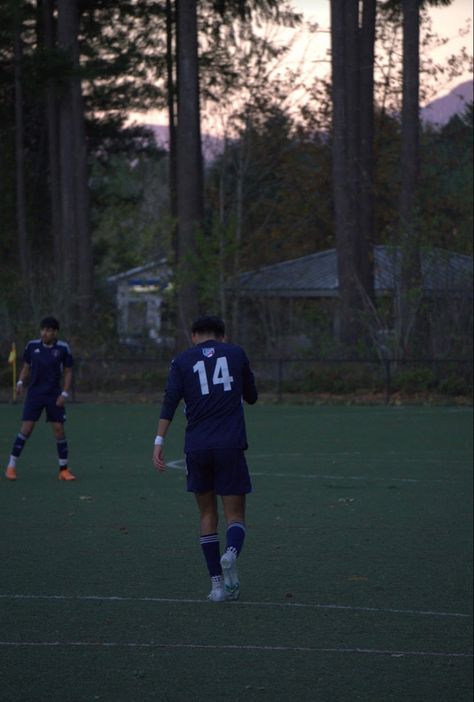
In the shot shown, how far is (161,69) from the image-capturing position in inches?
1842

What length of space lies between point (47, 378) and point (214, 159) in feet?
108

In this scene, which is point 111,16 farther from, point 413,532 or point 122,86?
point 413,532

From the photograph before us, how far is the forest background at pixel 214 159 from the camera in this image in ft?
120

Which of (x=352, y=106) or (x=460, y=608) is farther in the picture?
(x=352, y=106)

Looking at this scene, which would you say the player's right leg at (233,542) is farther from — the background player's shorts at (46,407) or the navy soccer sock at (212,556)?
the background player's shorts at (46,407)

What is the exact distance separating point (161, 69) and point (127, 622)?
3990 centimetres

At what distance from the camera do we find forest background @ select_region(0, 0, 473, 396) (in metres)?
36.7

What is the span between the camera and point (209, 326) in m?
9.19

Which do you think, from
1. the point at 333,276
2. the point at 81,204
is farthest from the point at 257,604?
the point at 333,276

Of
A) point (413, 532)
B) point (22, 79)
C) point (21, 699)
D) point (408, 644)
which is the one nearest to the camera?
point (21, 699)

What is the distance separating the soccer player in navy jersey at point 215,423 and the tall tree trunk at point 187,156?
28.9 metres

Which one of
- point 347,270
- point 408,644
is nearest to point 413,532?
point 408,644

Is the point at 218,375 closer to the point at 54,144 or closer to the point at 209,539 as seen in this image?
the point at 209,539

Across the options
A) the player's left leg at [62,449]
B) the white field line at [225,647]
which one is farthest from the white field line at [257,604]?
the player's left leg at [62,449]
